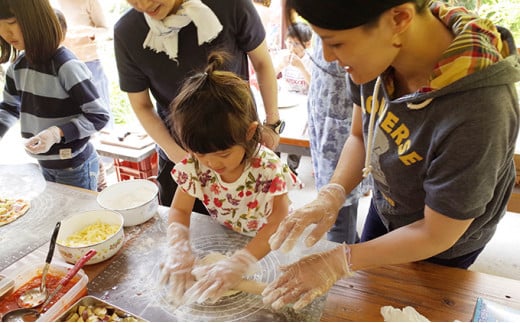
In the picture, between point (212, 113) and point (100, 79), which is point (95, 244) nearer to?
point (212, 113)

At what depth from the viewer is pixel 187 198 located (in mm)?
1327

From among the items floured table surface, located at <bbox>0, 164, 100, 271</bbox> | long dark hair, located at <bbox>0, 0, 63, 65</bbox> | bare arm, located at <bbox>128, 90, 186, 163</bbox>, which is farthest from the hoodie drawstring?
long dark hair, located at <bbox>0, 0, 63, 65</bbox>

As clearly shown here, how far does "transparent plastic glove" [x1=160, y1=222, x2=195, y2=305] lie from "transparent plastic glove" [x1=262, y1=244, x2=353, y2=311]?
249mm

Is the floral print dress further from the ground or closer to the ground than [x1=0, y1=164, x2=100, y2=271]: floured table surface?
further from the ground

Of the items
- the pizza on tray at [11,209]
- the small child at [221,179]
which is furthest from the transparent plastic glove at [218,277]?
the pizza on tray at [11,209]

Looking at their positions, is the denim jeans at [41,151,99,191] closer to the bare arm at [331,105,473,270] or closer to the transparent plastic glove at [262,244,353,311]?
the transparent plastic glove at [262,244,353,311]

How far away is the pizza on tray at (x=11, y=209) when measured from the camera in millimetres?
1425

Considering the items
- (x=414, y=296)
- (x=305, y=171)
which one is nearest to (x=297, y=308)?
(x=414, y=296)

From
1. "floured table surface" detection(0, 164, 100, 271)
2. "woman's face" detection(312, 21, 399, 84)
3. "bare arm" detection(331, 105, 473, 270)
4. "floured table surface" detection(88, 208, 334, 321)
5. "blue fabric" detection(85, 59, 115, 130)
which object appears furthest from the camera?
"blue fabric" detection(85, 59, 115, 130)

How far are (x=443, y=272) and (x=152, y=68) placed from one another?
1.31 meters

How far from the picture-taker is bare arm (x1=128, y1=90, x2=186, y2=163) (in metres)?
1.65

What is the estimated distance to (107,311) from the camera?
0.96 metres

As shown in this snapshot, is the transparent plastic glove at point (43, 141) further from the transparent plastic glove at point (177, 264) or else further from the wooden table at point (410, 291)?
the transparent plastic glove at point (177, 264)

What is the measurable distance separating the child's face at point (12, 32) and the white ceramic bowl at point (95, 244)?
976 millimetres
